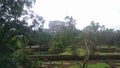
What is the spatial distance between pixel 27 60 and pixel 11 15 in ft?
16.9

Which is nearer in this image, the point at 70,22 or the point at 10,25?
the point at 10,25

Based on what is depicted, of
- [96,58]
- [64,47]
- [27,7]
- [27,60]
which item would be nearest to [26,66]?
[27,60]

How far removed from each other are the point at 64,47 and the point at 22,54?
32.9m

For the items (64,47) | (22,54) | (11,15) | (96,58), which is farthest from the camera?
(64,47)

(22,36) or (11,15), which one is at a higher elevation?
(11,15)

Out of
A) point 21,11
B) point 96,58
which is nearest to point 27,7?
point 21,11

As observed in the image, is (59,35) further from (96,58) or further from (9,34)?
(9,34)

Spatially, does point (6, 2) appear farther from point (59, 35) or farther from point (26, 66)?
point (59, 35)

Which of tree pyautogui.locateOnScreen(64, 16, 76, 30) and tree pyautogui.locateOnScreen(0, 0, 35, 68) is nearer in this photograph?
tree pyautogui.locateOnScreen(0, 0, 35, 68)

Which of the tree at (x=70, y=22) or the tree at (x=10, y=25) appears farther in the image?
the tree at (x=70, y=22)

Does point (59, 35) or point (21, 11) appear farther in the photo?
point (59, 35)

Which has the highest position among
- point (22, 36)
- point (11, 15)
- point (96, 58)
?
point (11, 15)

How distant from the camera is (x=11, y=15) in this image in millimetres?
12398

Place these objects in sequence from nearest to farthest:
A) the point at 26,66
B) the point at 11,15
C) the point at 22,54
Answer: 1. the point at 11,15
2. the point at 26,66
3. the point at 22,54
